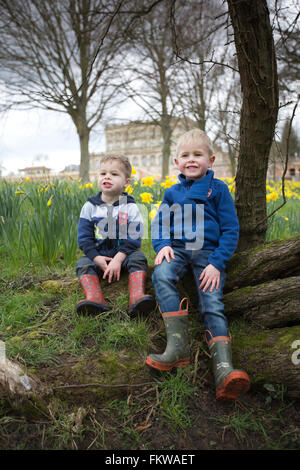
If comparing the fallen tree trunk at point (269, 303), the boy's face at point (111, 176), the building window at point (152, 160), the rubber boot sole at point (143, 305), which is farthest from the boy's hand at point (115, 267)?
the building window at point (152, 160)

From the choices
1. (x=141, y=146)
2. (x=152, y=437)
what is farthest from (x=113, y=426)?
(x=141, y=146)

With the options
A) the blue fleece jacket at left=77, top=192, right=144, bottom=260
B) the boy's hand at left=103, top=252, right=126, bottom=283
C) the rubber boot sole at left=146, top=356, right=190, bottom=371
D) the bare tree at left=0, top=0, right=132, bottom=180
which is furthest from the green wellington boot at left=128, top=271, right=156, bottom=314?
the bare tree at left=0, top=0, right=132, bottom=180

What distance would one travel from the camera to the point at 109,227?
6.58 feet

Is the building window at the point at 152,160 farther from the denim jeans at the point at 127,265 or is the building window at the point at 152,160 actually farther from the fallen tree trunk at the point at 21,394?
Result: the fallen tree trunk at the point at 21,394

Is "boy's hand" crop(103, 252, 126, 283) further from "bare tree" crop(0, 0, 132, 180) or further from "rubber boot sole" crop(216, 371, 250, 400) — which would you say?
"bare tree" crop(0, 0, 132, 180)

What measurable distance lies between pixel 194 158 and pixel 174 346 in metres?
0.99

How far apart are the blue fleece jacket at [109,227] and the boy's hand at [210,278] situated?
56 cm

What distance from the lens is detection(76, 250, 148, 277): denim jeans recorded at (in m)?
1.85

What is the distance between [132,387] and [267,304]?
785 mm

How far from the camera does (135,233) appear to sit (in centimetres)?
199

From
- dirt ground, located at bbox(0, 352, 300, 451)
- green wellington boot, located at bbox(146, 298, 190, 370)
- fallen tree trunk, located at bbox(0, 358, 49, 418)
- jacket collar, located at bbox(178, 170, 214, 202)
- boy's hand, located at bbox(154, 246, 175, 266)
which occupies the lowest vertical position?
dirt ground, located at bbox(0, 352, 300, 451)

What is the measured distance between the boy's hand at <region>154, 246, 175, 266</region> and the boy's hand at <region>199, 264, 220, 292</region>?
0.19m

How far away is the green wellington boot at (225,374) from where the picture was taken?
4.12 ft

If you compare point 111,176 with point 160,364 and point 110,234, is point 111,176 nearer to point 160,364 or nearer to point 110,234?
point 110,234
